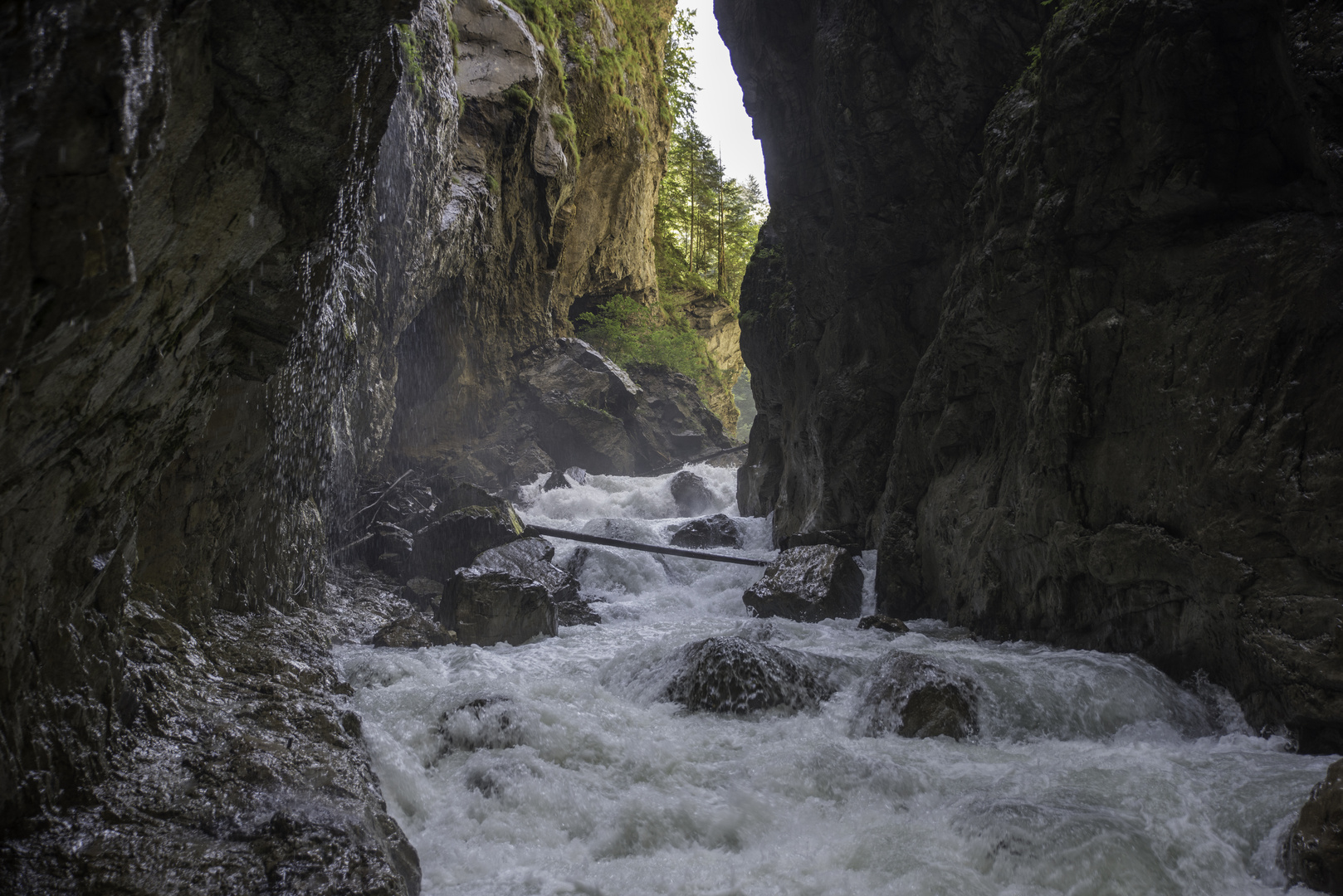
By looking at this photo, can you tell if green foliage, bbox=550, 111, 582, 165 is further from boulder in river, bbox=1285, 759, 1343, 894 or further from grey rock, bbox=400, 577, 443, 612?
boulder in river, bbox=1285, 759, 1343, 894

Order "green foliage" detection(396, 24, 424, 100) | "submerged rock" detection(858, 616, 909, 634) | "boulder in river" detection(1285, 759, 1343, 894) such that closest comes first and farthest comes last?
"boulder in river" detection(1285, 759, 1343, 894) → "submerged rock" detection(858, 616, 909, 634) → "green foliage" detection(396, 24, 424, 100)

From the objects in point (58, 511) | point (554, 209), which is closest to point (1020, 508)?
point (58, 511)

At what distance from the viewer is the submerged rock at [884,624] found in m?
8.31

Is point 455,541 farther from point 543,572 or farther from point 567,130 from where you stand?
point 567,130

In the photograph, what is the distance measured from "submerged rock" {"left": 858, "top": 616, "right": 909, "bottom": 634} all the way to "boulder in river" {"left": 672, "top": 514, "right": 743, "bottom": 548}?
619 centimetres

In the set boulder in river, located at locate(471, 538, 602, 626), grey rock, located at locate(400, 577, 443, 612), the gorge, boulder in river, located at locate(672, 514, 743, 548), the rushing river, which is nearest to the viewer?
the gorge

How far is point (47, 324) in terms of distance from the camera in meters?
1.60

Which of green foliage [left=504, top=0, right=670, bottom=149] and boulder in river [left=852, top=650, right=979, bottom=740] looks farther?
green foliage [left=504, top=0, right=670, bottom=149]

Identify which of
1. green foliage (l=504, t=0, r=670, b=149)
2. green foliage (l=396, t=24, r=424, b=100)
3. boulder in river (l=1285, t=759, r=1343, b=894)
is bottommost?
boulder in river (l=1285, t=759, r=1343, b=894)

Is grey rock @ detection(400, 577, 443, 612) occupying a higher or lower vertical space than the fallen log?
lower

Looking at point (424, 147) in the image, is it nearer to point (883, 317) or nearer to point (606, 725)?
point (883, 317)

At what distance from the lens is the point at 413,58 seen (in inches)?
405

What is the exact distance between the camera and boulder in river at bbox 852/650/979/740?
5.32 metres

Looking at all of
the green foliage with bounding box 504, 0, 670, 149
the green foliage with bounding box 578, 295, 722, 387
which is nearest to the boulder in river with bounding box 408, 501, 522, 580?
the green foliage with bounding box 504, 0, 670, 149
